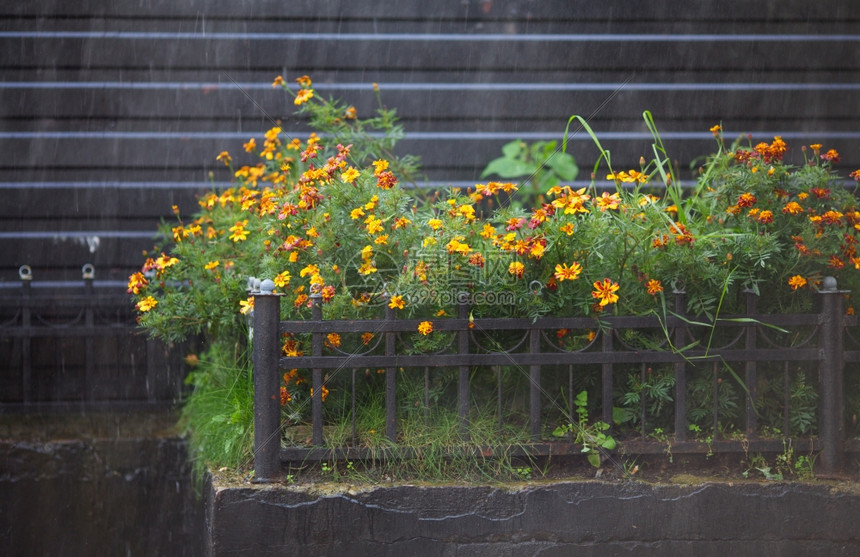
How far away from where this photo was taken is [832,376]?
301cm

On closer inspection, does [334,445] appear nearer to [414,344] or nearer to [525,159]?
[414,344]

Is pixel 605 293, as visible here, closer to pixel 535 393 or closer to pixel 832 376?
pixel 535 393

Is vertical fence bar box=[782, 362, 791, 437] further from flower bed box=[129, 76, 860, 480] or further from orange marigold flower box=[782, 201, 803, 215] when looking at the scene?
orange marigold flower box=[782, 201, 803, 215]

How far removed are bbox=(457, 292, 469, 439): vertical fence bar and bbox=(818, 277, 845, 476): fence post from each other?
1519mm

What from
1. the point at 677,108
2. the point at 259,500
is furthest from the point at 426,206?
the point at 677,108

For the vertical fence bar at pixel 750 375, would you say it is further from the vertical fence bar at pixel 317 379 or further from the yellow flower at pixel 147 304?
the yellow flower at pixel 147 304

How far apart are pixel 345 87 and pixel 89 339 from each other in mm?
2685

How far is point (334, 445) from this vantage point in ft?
9.66

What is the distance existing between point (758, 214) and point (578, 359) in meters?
1.02

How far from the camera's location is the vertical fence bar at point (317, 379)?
9.48ft

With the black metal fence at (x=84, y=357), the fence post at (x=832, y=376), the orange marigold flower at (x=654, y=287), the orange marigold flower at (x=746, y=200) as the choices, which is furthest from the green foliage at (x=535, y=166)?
the black metal fence at (x=84, y=357)

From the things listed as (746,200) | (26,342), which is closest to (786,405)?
(746,200)

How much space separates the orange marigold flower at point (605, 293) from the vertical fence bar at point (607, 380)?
168 mm

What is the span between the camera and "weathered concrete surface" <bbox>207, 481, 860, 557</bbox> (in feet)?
9.34
